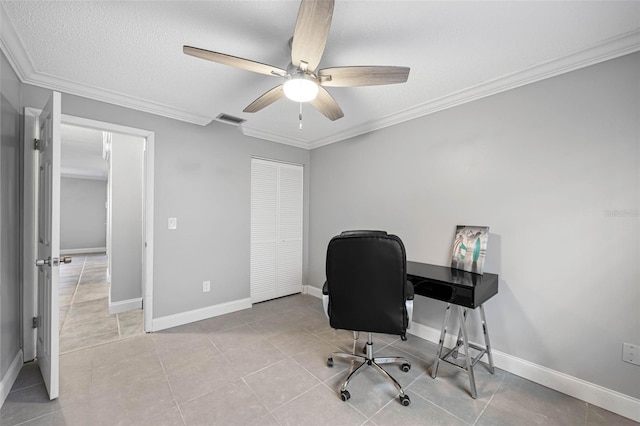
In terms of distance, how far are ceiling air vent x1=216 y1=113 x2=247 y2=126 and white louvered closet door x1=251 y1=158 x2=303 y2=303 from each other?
57cm

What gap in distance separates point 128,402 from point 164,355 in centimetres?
60

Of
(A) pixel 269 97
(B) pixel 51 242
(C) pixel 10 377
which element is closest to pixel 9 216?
(B) pixel 51 242

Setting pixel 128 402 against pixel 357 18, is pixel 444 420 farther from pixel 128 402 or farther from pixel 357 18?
pixel 357 18

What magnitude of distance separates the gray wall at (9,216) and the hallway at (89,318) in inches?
23.9

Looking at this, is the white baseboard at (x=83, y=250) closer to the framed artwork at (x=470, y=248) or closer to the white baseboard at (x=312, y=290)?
the white baseboard at (x=312, y=290)

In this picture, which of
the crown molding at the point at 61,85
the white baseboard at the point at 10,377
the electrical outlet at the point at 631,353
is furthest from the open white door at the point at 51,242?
the electrical outlet at the point at 631,353

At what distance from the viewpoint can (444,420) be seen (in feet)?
5.31

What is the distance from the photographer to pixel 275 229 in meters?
3.87

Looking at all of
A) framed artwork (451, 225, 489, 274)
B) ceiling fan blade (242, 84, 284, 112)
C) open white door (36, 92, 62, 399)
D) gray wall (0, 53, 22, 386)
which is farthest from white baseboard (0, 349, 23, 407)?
framed artwork (451, 225, 489, 274)

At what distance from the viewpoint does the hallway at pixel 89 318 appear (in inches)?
102

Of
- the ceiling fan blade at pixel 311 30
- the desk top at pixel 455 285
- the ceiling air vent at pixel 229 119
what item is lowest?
the desk top at pixel 455 285

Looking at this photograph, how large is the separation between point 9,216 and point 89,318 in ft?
6.14

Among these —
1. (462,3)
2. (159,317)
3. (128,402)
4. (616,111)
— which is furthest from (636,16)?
(159,317)

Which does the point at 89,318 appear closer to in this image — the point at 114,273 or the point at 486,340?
the point at 114,273
